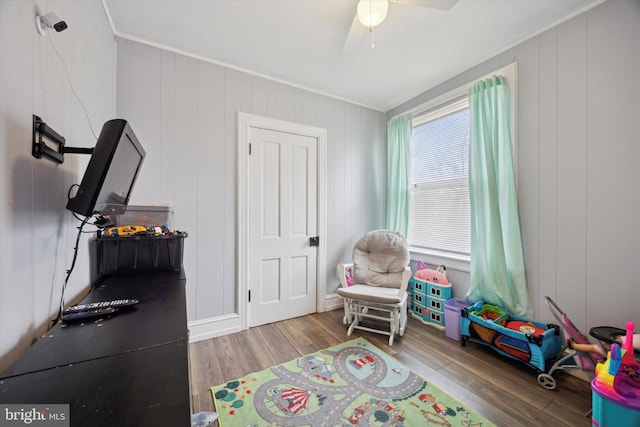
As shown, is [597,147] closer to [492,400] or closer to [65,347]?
[492,400]

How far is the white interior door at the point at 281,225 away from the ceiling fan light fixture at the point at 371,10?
57.4 inches

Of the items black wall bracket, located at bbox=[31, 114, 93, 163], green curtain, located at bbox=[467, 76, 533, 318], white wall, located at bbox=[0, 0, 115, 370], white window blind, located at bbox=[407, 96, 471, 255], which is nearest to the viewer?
white wall, located at bbox=[0, 0, 115, 370]

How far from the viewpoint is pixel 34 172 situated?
86 centimetres

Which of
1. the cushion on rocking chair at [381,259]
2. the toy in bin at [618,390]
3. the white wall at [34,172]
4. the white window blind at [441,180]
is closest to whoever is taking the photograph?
the white wall at [34,172]

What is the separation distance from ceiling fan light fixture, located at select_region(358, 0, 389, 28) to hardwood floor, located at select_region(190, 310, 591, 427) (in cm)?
239

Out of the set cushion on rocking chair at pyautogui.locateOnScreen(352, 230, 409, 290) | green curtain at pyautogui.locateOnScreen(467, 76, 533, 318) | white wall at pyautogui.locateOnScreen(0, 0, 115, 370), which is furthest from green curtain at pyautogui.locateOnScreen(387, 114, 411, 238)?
white wall at pyautogui.locateOnScreen(0, 0, 115, 370)

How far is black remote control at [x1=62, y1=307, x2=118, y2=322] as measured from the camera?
2.88 feet

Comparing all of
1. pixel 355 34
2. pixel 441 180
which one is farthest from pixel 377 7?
pixel 441 180

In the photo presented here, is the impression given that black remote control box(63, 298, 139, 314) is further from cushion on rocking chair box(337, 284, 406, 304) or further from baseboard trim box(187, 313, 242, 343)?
cushion on rocking chair box(337, 284, 406, 304)

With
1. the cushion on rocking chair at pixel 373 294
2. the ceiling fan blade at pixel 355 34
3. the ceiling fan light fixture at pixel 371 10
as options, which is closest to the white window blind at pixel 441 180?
the cushion on rocking chair at pixel 373 294

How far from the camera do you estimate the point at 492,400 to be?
1.54m

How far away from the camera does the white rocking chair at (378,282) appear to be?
2.30 m

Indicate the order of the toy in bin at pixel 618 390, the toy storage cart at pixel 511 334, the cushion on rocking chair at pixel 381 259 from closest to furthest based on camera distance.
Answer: the toy in bin at pixel 618 390
the toy storage cart at pixel 511 334
the cushion on rocking chair at pixel 381 259

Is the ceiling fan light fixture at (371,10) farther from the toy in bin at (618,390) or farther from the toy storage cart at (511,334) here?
the toy storage cart at (511,334)
